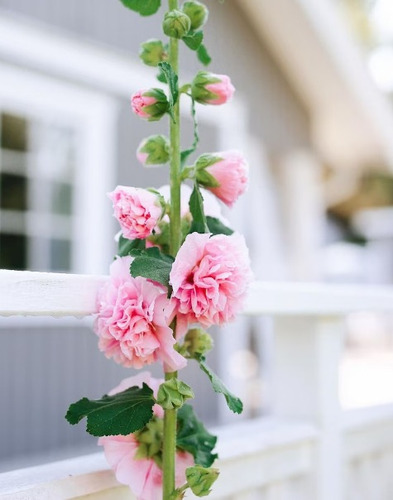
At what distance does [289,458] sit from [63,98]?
3436 millimetres

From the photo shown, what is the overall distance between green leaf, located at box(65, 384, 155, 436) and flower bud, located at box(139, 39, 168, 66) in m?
0.43

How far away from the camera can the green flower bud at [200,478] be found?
3.01 ft

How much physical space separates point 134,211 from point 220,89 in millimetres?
213

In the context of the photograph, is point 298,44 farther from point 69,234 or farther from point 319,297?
point 319,297

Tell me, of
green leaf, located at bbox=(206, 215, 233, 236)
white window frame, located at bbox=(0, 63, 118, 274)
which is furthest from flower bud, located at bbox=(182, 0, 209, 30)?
white window frame, located at bbox=(0, 63, 118, 274)

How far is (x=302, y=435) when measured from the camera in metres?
1.44

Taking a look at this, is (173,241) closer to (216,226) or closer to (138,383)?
(216,226)


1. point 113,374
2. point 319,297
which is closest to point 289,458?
point 319,297

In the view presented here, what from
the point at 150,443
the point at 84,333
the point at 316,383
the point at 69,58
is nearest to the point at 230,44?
the point at 69,58

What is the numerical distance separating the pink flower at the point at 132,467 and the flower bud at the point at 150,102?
40 cm

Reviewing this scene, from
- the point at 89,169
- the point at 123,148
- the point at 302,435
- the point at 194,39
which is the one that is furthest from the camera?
the point at 123,148

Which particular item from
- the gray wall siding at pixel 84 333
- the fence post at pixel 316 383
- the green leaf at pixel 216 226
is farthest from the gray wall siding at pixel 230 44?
the green leaf at pixel 216 226

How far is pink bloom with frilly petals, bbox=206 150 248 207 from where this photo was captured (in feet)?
3.24

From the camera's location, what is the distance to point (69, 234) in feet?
15.1
